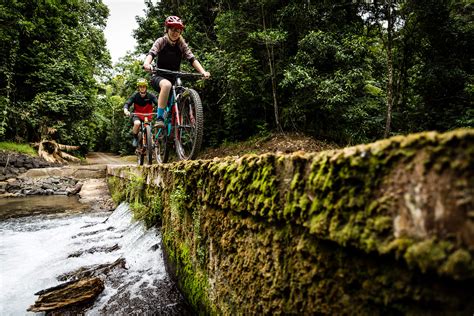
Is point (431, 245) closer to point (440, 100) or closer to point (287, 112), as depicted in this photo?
point (287, 112)

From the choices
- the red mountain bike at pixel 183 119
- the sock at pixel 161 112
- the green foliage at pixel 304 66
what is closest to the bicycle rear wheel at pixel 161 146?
the red mountain bike at pixel 183 119

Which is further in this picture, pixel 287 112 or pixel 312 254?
pixel 287 112

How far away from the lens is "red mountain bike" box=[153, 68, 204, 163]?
384cm

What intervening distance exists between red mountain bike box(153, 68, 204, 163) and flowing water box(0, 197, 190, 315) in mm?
1343

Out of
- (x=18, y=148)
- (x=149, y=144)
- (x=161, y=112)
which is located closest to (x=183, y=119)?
(x=161, y=112)

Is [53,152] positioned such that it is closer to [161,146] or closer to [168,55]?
[161,146]

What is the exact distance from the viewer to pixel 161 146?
5.52 meters

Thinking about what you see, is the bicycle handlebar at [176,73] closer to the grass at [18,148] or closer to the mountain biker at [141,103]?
the mountain biker at [141,103]

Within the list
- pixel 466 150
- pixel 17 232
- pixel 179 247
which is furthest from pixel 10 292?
pixel 466 150

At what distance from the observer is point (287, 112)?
1112 cm

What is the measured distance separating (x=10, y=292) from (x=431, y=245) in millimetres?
3557

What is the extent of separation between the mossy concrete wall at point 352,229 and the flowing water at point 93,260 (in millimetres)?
993

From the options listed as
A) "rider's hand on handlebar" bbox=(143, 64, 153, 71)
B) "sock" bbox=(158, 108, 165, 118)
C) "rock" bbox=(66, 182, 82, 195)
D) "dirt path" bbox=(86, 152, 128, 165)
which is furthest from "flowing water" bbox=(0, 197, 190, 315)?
"dirt path" bbox=(86, 152, 128, 165)

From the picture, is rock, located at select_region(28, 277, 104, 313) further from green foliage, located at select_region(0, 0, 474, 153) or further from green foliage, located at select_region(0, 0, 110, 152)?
green foliage, located at select_region(0, 0, 110, 152)
